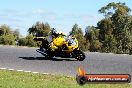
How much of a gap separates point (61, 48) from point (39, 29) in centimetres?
4637

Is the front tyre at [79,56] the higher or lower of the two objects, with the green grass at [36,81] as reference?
higher

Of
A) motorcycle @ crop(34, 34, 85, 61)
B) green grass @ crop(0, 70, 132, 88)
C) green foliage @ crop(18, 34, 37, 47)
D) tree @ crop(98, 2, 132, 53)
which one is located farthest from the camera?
tree @ crop(98, 2, 132, 53)

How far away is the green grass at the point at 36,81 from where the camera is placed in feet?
37.6

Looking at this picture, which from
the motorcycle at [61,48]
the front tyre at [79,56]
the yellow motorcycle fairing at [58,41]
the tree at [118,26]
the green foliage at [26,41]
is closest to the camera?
the front tyre at [79,56]

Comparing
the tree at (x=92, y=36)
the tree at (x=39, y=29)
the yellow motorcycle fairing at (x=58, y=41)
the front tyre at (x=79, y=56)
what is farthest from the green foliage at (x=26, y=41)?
the front tyre at (x=79, y=56)

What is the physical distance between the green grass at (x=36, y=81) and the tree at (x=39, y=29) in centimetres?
5179

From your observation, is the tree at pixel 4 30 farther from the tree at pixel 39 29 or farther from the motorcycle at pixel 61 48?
the motorcycle at pixel 61 48

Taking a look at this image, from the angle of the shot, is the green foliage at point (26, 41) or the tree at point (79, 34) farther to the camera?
the tree at point (79, 34)

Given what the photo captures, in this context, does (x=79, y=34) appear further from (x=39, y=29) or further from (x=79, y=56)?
(x=79, y=56)

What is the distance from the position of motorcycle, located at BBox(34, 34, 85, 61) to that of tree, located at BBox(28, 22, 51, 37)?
4493 cm

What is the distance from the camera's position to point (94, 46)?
65812 millimetres

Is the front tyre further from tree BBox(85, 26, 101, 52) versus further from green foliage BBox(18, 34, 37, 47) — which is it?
tree BBox(85, 26, 101, 52)

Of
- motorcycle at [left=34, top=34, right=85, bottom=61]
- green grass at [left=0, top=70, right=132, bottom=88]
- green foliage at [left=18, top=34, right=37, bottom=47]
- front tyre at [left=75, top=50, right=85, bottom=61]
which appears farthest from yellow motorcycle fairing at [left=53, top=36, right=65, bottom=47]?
green foliage at [left=18, top=34, right=37, bottom=47]

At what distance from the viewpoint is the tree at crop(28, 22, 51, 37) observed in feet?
216
